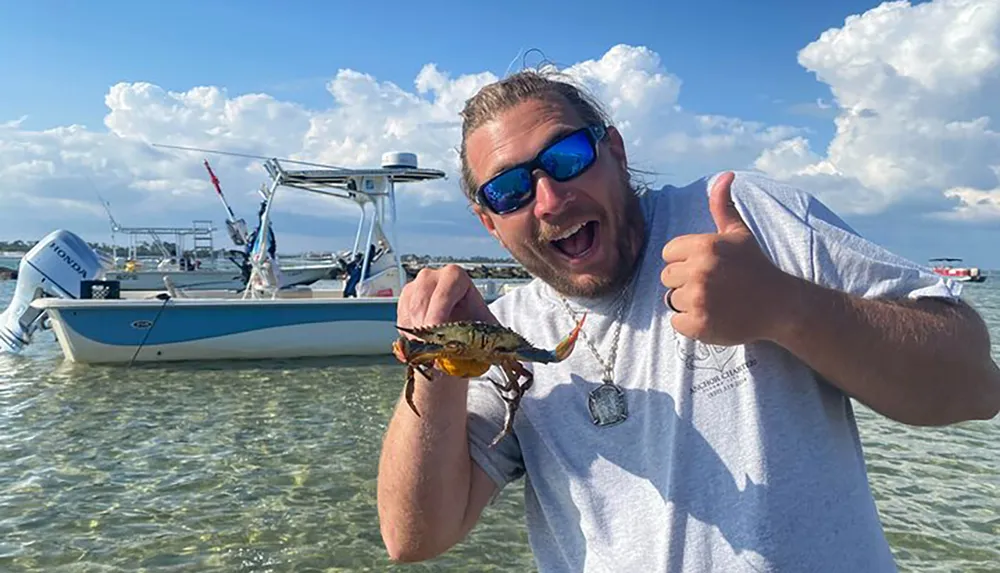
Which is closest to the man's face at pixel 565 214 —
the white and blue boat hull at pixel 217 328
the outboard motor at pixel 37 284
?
the white and blue boat hull at pixel 217 328

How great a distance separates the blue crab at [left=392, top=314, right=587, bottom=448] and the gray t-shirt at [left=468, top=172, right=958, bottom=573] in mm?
131

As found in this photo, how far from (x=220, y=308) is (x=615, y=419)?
43.1 ft

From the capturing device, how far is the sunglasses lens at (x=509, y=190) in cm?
214

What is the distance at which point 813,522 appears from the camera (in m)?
1.68

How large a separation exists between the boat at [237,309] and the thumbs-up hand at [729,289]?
1295 cm

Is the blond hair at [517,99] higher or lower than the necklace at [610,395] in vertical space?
higher

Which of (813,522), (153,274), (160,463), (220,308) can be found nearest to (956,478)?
(813,522)

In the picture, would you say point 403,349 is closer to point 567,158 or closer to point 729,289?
point 567,158

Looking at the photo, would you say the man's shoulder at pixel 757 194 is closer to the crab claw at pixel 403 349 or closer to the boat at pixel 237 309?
the crab claw at pixel 403 349

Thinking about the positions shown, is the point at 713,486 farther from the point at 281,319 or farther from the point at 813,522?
the point at 281,319

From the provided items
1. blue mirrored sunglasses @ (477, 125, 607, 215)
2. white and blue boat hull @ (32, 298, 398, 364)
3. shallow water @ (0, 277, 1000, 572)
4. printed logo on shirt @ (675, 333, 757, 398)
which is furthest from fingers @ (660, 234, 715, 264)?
white and blue boat hull @ (32, 298, 398, 364)

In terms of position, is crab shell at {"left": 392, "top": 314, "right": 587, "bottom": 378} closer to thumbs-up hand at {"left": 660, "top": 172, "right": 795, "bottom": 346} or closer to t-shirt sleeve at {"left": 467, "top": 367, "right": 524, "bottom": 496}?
t-shirt sleeve at {"left": 467, "top": 367, "right": 524, "bottom": 496}

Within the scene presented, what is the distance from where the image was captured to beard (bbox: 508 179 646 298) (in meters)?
2.06

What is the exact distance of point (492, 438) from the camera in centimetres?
219
